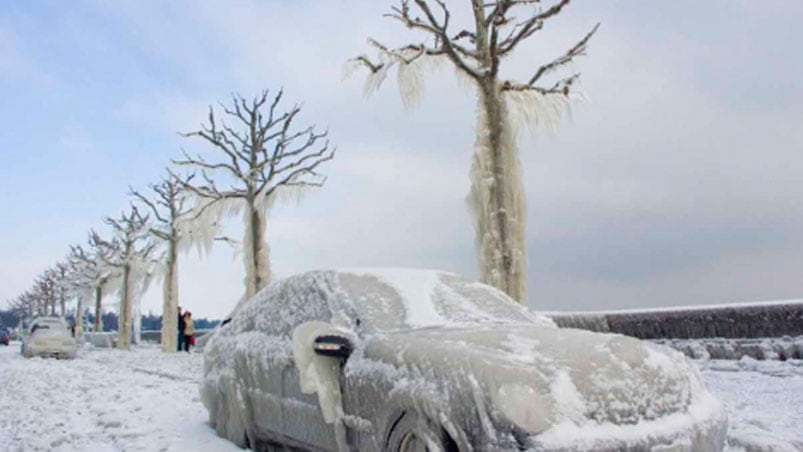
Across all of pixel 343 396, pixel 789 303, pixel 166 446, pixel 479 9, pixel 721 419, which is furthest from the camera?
pixel 479 9

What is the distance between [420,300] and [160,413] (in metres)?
5.50

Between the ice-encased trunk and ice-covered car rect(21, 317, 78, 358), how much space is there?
64.9 ft

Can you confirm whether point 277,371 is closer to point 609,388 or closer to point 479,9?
point 609,388

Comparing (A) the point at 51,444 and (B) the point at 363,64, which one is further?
(B) the point at 363,64

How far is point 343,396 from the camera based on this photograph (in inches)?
183

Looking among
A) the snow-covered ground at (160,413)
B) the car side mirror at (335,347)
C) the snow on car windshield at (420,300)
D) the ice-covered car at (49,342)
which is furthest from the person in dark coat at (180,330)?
the car side mirror at (335,347)

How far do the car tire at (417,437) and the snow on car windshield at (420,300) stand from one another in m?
0.88

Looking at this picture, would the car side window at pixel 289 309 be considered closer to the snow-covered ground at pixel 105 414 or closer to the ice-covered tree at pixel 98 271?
the snow-covered ground at pixel 105 414

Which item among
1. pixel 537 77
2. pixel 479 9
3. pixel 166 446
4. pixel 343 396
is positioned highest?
pixel 479 9

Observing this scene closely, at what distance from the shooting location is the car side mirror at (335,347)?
462 cm

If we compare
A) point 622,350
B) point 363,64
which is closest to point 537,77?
point 363,64

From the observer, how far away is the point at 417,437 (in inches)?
150

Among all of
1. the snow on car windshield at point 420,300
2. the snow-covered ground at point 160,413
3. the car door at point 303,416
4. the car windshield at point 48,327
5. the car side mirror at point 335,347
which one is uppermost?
the car windshield at point 48,327

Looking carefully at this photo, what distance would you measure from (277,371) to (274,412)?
1.11ft
